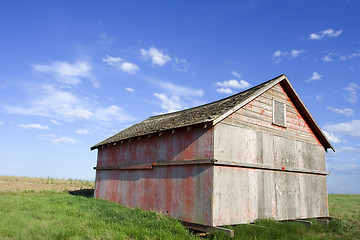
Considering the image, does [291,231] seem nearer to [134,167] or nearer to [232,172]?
[232,172]

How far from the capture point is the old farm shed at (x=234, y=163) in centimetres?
1075

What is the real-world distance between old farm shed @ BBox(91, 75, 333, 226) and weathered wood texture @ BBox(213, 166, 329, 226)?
0.04m

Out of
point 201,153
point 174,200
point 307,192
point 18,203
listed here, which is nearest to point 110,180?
point 18,203

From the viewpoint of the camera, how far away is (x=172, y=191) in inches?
468

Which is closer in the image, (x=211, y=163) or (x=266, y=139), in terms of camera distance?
(x=211, y=163)

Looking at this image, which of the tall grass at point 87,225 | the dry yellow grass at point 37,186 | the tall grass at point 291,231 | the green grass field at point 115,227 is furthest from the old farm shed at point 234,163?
the dry yellow grass at point 37,186

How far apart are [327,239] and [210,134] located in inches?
219

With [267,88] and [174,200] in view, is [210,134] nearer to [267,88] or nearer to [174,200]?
[174,200]

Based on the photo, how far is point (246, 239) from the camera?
890 cm

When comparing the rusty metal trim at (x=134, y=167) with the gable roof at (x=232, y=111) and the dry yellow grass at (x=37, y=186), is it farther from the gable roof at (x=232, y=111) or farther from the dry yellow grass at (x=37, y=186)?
the dry yellow grass at (x=37, y=186)

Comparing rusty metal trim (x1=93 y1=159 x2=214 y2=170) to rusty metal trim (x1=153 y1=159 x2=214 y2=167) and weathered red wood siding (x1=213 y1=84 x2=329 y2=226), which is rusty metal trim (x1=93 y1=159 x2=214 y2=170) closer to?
rusty metal trim (x1=153 y1=159 x2=214 y2=167)

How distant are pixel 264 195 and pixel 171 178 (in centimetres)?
399

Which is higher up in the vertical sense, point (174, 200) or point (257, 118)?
Result: point (257, 118)

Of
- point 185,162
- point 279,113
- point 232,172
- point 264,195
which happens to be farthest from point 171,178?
point 279,113
